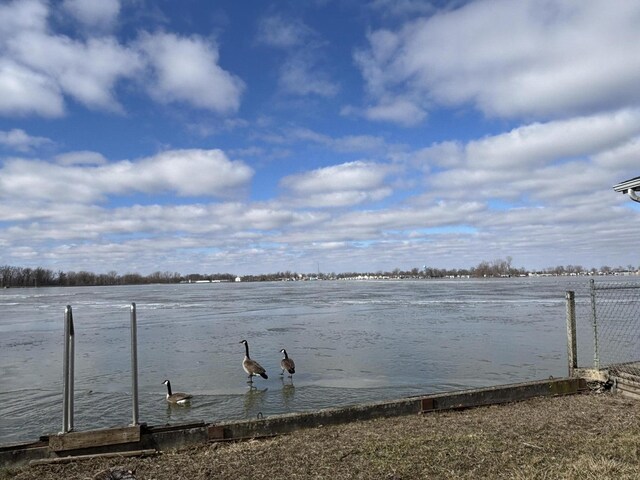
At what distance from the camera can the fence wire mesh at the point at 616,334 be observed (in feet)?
26.1

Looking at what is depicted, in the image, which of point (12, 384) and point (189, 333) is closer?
point (12, 384)

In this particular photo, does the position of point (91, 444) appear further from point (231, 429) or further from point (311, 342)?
point (311, 342)

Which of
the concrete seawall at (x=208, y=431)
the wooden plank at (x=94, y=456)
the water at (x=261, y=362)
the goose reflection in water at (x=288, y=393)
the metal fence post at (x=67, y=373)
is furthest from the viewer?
the goose reflection in water at (x=288, y=393)

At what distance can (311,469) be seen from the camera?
4.49m

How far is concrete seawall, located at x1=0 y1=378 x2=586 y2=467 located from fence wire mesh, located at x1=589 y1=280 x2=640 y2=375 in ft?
5.84

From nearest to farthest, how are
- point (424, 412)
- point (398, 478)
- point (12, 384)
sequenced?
point (398, 478) → point (424, 412) → point (12, 384)

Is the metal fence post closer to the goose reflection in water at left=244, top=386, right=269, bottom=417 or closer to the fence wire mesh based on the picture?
the goose reflection in water at left=244, top=386, right=269, bottom=417

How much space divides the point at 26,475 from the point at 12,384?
7.27 m

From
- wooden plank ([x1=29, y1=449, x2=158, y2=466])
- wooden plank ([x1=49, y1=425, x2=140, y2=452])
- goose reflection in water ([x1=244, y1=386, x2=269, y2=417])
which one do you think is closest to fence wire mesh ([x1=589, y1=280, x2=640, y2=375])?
goose reflection in water ([x1=244, y1=386, x2=269, y2=417])

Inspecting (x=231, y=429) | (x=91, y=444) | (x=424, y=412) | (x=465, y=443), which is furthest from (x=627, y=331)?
(x=91, y=444)

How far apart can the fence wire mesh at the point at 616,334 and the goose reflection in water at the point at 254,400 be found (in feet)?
17.4

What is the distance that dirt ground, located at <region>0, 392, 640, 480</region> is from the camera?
4297 mm

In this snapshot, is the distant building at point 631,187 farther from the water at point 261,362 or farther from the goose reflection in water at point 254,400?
the goose reflection in water at point 254,400

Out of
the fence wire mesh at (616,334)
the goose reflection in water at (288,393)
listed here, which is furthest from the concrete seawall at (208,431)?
the goose reflection in water at (288,393)
